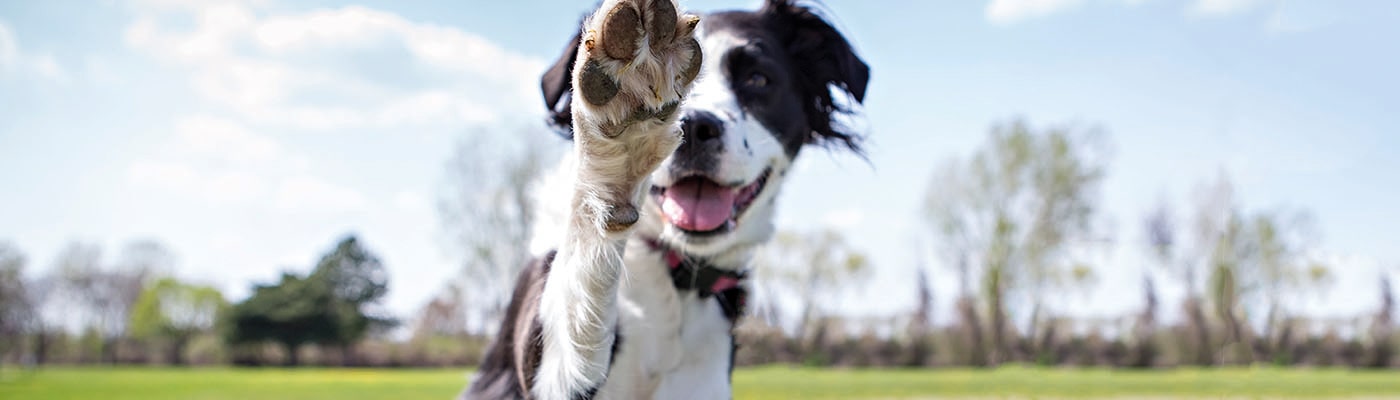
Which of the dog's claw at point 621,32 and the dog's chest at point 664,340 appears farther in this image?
the dog's chest at point 664,340

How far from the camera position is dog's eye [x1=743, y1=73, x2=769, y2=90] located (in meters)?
3.45

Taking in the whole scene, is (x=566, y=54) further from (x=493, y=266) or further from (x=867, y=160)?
(x=493, y=266)

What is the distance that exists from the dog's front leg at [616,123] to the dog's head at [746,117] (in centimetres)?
63

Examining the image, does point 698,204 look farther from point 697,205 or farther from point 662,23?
point 662,23

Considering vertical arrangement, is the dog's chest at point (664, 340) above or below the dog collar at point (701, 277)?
below

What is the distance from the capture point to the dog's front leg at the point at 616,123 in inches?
64.1

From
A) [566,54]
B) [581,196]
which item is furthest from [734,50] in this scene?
[581,196]

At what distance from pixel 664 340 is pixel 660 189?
0.49 m

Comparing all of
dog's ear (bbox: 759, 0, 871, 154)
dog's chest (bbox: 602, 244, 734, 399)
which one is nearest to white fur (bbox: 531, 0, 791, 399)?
dog's chest (bbox: 602, 244, 734, 399)

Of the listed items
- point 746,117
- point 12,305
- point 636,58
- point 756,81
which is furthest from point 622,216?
point 12,305

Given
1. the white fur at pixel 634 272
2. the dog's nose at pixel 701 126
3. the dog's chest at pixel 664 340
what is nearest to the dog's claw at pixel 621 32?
the white fur at pixel 634 272

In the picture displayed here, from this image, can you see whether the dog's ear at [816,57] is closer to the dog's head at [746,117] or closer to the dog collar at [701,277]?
the dog's head at [746,117]

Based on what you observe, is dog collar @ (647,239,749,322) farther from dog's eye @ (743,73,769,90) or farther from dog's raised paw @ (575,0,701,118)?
dog's raised paw @ (575,0,701,118)

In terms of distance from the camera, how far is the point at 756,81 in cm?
350
